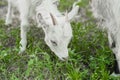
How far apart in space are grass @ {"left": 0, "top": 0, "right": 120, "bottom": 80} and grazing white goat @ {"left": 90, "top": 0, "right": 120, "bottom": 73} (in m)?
0.22

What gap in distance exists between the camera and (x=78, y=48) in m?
5.32

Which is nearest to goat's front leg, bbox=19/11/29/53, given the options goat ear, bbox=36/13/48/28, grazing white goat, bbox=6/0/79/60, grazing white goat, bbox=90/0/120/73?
grazing white goat, bbox=6/0/79/60

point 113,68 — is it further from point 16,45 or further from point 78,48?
point 16,45

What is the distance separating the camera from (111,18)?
4848 millimetres

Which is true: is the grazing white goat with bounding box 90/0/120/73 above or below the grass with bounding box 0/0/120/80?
above

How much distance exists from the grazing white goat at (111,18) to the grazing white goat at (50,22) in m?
0.36

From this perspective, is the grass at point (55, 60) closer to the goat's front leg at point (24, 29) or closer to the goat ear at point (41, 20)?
the goat's front leg at point (24, 29)

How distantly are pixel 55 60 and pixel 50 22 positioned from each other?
53cm

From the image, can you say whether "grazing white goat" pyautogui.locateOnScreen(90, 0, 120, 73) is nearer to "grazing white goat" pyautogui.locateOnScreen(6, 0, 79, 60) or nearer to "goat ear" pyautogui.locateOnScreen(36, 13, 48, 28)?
"grazing white goat" pyautogui.locateOnScreen(6, 0, 79, 60)

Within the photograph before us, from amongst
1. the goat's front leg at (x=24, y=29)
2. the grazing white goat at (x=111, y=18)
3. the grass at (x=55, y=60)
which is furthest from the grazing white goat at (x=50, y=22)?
the grazing white goat at (x=111, y=18)

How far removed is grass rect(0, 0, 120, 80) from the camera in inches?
189

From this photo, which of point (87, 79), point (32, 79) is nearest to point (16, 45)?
point (32, 79)

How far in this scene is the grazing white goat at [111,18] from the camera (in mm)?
4545

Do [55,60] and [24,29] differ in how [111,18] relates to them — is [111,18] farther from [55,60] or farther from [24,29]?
[24,29]
